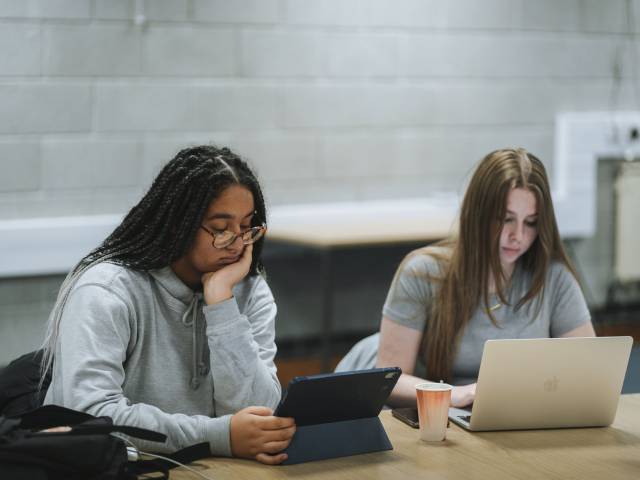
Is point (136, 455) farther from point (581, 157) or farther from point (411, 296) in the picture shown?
point (581, 157)

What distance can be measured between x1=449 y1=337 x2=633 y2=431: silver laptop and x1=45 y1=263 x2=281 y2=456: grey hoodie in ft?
1.42

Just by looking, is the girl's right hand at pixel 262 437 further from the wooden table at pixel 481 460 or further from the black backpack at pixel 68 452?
the black backpack at pixel 68 452

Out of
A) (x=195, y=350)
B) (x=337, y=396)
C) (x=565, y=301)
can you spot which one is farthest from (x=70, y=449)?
(x=565, y=301)

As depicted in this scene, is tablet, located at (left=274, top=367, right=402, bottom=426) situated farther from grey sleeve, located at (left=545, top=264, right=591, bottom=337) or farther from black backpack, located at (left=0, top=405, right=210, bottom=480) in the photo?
grey sleeve, located at (left=545, top=264, right=591, bottom=337)

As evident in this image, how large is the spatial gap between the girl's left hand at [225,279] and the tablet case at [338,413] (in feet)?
1.09

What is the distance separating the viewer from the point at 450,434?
182 centimetres

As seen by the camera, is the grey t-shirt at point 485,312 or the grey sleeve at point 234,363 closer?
the grey sleeve at point 234,363

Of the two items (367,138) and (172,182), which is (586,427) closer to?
(172,182)

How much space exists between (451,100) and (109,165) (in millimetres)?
1625

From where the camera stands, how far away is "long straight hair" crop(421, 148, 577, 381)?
7.57ft

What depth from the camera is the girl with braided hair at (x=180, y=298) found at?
1.84m

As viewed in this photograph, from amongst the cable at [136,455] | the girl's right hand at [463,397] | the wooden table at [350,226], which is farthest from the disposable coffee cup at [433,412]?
the wooden table at [350,226]

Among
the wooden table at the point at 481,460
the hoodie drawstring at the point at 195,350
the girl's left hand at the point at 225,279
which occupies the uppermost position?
the girl's left hand at the point at 225,279

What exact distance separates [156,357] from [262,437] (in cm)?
36
